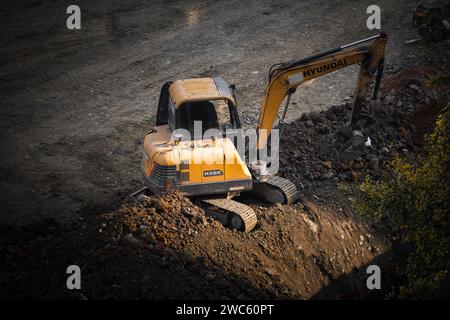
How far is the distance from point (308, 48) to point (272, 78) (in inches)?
342

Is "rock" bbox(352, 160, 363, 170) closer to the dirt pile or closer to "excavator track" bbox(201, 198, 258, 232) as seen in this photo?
"excavator track" bbox(201, 198, 258, 232)

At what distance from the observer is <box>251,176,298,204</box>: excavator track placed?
11508 mm

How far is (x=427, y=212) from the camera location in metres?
8.96

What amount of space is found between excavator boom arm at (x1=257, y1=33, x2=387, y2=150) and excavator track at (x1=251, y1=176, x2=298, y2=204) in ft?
2.45

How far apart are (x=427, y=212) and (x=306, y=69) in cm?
391

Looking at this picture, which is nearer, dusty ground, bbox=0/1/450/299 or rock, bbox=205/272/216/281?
rock, bbox=205/272/216/281

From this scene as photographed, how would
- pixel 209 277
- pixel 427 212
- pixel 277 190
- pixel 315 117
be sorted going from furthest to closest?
1. pixel 315 117
2. pixel 277 190
3. pixel 209 277
4. pixel 427 212

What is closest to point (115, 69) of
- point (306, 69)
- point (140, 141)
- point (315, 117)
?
point (140, 141)

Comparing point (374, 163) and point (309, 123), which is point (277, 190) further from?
point (309, 123)

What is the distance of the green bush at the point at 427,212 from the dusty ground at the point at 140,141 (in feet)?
5.91

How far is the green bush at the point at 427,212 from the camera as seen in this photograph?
876 centimetres

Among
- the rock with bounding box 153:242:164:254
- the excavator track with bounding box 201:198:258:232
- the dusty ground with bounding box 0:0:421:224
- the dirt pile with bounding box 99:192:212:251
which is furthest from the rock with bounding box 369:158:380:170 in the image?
the rock with bounding box 153:242:164:254

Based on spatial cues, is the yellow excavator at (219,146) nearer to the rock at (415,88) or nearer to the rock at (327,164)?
the rock at (327,164)
